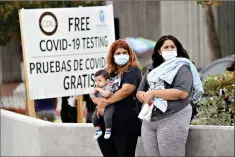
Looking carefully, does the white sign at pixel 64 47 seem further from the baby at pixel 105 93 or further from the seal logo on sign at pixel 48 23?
the baby at pixel 105 93

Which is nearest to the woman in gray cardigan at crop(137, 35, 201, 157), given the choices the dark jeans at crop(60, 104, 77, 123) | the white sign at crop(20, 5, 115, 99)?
the white sign at crop(20, 5, 115, 99)

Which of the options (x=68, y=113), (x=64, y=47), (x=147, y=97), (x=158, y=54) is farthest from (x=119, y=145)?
(x=68, y=113)

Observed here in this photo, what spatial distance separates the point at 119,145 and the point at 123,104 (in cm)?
43

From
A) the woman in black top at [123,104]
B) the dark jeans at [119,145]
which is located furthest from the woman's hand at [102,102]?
the dark jeans at [119,145]

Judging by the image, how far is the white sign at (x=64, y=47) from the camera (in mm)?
10312

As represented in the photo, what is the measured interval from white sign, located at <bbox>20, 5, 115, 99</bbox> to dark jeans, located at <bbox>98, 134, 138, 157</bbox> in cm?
275

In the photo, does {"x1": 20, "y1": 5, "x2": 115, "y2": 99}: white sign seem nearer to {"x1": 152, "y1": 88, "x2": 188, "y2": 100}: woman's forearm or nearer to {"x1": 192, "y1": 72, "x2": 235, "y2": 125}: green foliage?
{"x1": 192, "y1": 72, "x2": 235, "y2": 125}: green foliage

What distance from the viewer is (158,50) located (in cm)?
739

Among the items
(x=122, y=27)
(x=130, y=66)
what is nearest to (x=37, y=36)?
(x=130, y=66)

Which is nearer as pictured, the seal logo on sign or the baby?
the baby

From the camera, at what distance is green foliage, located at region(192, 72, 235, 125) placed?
8250 millimetres

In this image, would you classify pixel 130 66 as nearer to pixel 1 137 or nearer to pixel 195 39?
pixel 1 137

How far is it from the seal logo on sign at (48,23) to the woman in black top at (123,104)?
2794 mm

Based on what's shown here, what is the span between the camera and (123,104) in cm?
765
